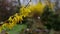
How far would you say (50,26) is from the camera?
22.7 ft

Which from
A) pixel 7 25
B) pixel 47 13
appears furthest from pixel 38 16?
pixel 7 25

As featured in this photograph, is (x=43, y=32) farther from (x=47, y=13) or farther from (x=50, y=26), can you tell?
(x=47, y=13)

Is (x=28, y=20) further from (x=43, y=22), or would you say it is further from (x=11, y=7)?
(x=11, y=7)

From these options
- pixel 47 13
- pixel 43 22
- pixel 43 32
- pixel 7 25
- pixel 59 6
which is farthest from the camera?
pixel 59 6

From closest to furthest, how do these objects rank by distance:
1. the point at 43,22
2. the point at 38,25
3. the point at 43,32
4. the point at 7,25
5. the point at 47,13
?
the point at 7,25 < the point at 43,32 < the point at 38,25 < the point at 43,22 < the point at 47,13

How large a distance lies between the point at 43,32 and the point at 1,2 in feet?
8.69

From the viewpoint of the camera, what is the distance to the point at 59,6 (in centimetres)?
925

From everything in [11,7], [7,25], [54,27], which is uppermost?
[7,25]

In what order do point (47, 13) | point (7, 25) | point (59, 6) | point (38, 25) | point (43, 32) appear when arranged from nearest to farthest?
point (7, 25)
point (43, 32)
point (38, 25)
point (47, 13)
point (59, 6)

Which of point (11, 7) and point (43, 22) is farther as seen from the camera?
point (11, 7)

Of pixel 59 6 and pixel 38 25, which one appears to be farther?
pixel 59 6

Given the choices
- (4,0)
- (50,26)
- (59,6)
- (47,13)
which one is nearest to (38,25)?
(50,26)

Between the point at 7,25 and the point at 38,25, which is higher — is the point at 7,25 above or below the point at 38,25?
above

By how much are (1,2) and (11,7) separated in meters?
0.68
